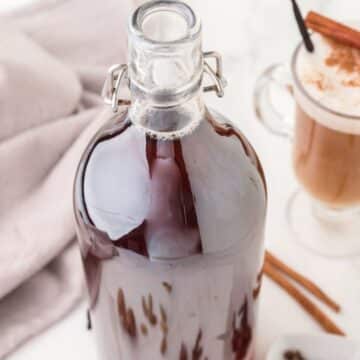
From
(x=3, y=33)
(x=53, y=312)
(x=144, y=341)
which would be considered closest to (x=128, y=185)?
(x=144, y=341)

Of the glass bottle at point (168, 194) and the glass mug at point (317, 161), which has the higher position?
the glass bottle at point (168, 194)

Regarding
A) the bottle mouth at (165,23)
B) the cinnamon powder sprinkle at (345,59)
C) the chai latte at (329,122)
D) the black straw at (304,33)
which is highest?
the bottle mouth at (165,23)

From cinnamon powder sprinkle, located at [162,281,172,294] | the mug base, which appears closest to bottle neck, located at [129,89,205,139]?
cinnamon powder sprinkle, located at [162,281,172,294]

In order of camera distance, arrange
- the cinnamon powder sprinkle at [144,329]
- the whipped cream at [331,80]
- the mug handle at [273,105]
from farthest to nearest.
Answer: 1. the mug handle at [273,105]
2. the whipped cream at [331,80]
3. the cinnamon powder sprinkle at [144,329]

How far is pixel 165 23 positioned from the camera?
0.53 metres

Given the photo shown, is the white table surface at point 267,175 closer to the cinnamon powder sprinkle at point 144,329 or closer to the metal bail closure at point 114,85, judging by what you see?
the cinnamon powder sprinkle at point 144,329

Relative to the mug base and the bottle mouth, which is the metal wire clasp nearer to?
the bottle mouth

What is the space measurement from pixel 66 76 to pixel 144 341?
35 centimetres

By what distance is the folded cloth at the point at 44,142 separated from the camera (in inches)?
31.3

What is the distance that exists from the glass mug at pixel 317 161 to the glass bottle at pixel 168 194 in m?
0.16

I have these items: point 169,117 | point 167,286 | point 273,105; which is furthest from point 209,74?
point 273,105

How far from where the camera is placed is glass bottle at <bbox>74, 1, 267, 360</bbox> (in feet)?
1.75

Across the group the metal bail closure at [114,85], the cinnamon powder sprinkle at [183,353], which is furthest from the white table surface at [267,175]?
the metal bail closure at [114,85]

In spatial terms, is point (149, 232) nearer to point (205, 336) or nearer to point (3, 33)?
point (205, 336)
